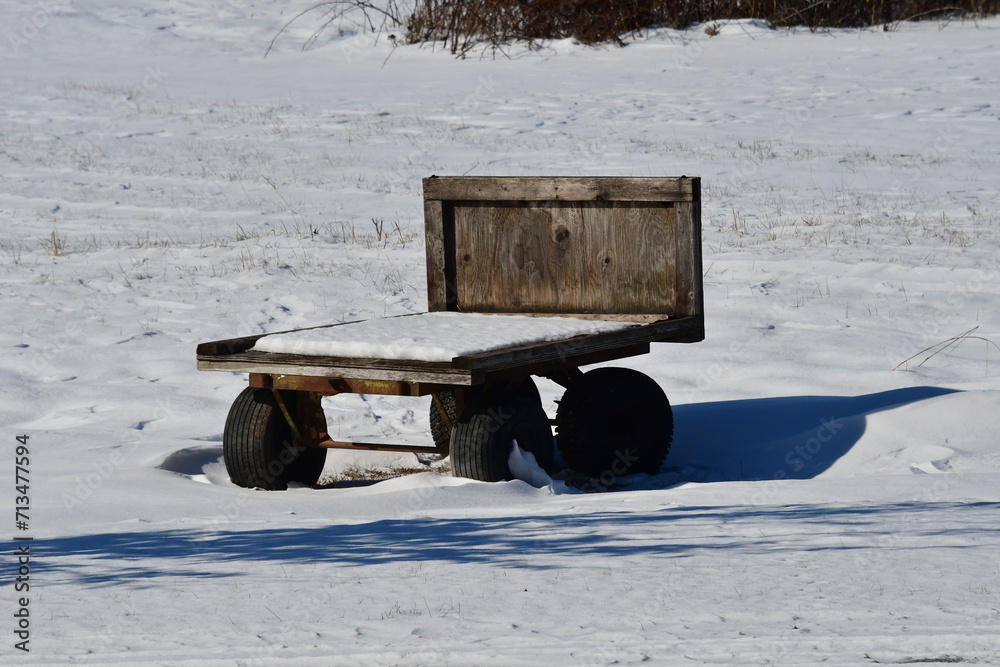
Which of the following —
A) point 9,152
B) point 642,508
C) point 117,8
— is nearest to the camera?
point 642,508

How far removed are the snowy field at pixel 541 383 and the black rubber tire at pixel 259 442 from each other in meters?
0.17

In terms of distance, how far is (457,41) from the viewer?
26.4 meters

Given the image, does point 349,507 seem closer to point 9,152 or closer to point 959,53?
point 9,152

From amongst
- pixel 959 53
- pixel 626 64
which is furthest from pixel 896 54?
pixel 626 64

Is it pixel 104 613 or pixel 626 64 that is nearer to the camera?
pixel 104 613

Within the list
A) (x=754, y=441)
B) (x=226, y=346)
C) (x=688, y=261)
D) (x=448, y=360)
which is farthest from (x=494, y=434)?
(x=754, y=441)

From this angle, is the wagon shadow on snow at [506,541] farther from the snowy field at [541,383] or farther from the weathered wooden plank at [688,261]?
the weathered wooden plank at [688,261]

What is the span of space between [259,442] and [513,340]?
1.48 meters

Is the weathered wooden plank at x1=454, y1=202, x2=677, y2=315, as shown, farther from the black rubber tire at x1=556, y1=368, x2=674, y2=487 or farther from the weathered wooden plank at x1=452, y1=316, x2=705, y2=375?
the black rubber tire at x1=556, y1=368, x2=674, y2=487

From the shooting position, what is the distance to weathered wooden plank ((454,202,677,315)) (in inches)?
310

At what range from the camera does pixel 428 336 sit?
270 inches

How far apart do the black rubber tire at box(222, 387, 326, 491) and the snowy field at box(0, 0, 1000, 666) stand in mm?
173

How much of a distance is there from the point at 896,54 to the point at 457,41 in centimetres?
882

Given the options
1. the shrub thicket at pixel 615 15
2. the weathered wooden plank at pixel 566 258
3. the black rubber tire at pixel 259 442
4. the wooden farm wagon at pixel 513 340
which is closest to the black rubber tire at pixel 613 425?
the wooden farm wagon at pixel 513 340
